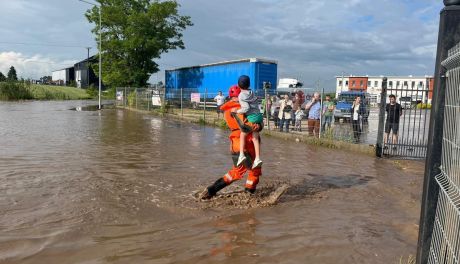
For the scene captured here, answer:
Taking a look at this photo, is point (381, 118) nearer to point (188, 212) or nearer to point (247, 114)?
point (247, 114)

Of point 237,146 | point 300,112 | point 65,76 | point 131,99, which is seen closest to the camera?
point 237,146

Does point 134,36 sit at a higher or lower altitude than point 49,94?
higher

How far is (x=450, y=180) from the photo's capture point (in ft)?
9.04

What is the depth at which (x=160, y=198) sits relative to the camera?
6832 millimetres

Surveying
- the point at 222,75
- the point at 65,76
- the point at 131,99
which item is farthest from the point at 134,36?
the point at 65,76

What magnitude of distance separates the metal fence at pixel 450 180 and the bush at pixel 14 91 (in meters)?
53.3

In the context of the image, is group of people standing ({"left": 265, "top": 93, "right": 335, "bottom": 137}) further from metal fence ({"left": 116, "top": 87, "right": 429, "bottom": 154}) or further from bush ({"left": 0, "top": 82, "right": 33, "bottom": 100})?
bush ({"left": 0, "top": 82, "right": 33, "bottom": 100})

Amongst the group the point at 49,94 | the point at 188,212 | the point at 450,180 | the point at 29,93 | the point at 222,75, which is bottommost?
the point at 188,212

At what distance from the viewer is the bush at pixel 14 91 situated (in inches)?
1921

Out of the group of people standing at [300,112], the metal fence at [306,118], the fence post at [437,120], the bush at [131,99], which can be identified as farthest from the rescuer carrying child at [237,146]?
the bush at [131,99]

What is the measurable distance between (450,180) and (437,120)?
468mm

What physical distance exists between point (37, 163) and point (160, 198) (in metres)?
4.20

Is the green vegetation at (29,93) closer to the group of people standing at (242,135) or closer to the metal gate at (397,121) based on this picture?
the metal gate at (397,121)

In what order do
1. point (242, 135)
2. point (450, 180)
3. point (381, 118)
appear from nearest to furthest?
1. point (450, 180)
2. point (242, 135)
3. point (381, 118)
